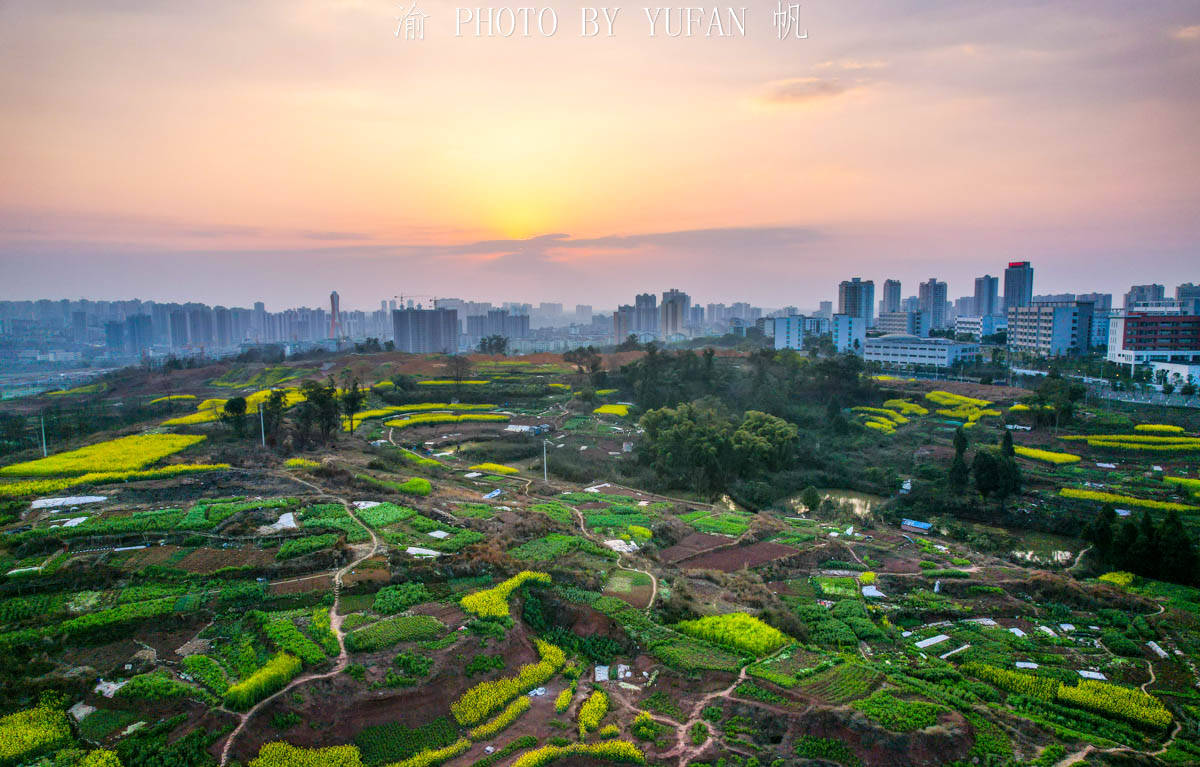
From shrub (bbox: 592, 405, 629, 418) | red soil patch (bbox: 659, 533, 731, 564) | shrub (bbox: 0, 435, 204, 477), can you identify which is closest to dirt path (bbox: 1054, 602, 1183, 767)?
red soil patch (bbox: 659, 533, 731, 564)

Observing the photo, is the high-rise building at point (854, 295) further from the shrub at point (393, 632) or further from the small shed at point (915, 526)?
the shrub at point (393, 632)

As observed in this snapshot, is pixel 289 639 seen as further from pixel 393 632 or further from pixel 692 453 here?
pixel 692 453

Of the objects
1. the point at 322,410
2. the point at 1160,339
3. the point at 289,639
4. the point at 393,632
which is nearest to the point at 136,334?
the point at 322,410

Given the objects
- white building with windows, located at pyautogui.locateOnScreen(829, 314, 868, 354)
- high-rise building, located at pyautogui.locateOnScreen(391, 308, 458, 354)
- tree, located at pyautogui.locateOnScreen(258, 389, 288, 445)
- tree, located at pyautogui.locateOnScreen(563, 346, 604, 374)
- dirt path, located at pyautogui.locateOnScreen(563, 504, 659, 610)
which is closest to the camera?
dirt path, located at pyautogui.locateOnScreen(563, 504, 659, 610)

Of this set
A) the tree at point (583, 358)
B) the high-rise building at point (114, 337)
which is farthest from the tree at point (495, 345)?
the high-rise building at point (114, 337)

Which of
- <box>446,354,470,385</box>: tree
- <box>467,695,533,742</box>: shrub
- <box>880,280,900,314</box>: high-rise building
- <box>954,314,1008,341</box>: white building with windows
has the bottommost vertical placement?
<box>467,695,533,742</box>: shrub

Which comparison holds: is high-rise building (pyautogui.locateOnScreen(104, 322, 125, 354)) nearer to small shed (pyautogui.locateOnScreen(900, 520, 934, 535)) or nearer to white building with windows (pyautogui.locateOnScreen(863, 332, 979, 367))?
white building with windows (pyautogui.locateOnScreen(863, 332, 979, 367))
